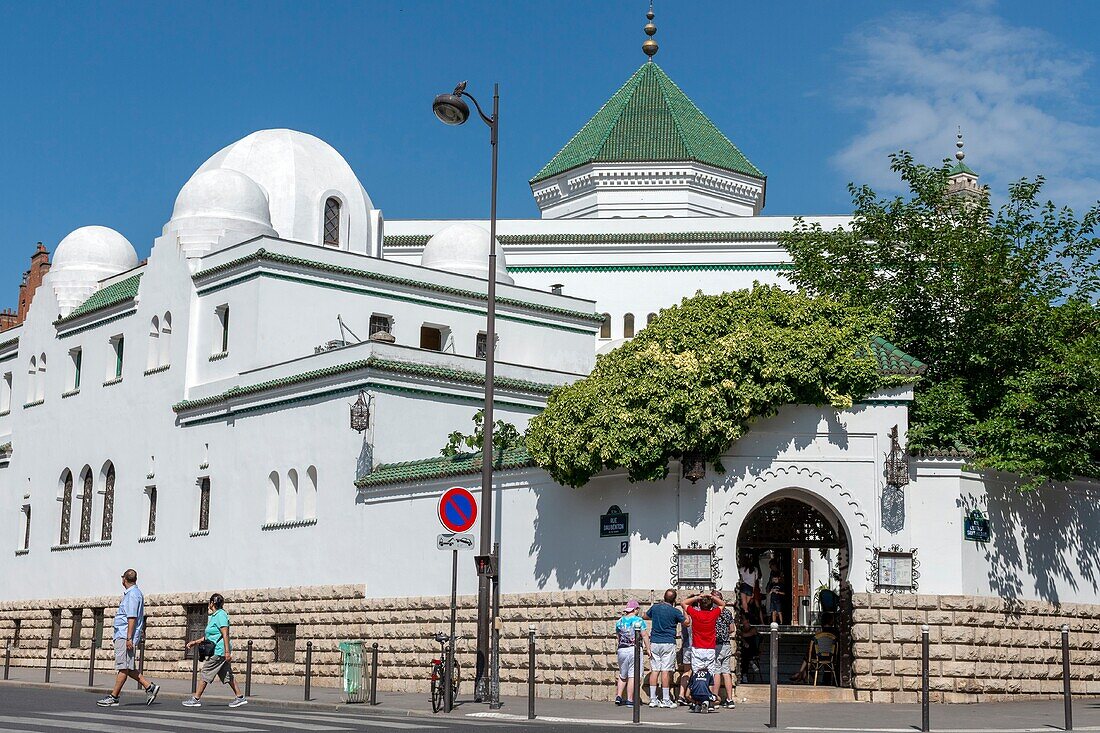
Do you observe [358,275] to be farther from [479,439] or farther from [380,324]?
[479,439]

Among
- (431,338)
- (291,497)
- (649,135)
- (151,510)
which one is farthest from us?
(649,135)

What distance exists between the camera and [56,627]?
113ft

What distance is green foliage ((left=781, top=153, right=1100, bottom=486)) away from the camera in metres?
21.0

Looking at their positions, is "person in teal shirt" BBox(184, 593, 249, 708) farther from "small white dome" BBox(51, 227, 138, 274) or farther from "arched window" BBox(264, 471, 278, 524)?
"small white dome" BBox(51, 227, 138, 274)

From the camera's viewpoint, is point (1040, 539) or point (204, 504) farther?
point (204, 504)

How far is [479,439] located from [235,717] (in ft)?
31.1

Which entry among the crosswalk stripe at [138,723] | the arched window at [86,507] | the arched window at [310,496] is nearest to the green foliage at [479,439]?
the arched window at [310,496]

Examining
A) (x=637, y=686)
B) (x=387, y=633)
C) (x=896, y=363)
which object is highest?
(x=896, y=363)

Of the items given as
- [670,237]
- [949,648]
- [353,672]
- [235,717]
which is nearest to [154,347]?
[353,672]

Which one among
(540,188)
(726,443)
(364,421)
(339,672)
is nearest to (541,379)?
(364,421)

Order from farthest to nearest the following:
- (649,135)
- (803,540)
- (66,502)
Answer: (649,135)
(66,502)
(803,540)

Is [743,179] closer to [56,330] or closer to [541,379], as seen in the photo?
[541,379]

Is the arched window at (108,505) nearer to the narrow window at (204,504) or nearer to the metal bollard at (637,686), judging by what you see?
the narrow window at (204,504)

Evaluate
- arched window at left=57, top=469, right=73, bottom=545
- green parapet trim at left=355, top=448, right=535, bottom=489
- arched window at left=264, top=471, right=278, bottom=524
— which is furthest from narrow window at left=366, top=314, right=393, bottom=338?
arched window at left=57, top=469, right=73, bottom=545
